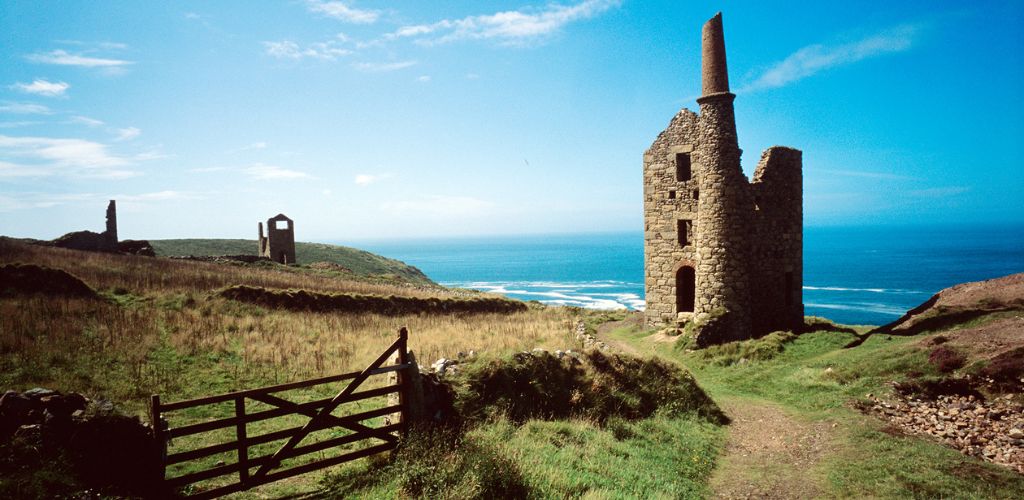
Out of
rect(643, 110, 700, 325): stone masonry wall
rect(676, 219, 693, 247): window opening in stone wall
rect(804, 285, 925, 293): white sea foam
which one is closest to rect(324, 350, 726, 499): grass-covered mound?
rect(643, 110, 700, 325): stone masonry wall

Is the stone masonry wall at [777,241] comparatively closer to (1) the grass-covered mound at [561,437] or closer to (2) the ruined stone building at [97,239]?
(1) the grass-covered mound at [561,437]

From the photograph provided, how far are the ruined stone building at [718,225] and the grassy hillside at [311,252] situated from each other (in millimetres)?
55633

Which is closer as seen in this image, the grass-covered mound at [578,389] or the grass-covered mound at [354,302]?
the grass-covered mound at [578,389]

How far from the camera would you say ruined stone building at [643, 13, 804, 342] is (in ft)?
65.9

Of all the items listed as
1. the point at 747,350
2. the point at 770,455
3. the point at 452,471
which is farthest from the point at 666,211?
the point at 452,471

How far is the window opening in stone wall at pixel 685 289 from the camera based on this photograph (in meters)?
23.0

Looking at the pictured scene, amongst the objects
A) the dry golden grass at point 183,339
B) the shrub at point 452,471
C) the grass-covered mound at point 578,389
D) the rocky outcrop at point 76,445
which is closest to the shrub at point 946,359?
the grass-covered mound at point 578,389

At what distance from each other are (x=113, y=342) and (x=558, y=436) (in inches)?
457

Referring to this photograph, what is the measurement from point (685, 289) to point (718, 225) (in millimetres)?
4234

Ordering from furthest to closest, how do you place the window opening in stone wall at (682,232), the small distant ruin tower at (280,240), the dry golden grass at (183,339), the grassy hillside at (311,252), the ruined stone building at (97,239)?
the grassy hillside at (311,252) → the small distant ruin tower at (280,240) → the ruined stone building at (97,239) → the window opening in stone wall at (682,232) → the dry golden grass at (183,339)

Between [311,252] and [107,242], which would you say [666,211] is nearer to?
[107,242]

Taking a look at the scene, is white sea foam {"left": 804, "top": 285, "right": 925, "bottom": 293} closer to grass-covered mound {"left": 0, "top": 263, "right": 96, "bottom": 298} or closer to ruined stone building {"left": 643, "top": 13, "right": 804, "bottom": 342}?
ruined stone building {"left": 643, "top": 13, "right": 804, "bottom": 342}

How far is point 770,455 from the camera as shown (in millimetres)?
10438

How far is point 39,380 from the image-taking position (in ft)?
32.6
